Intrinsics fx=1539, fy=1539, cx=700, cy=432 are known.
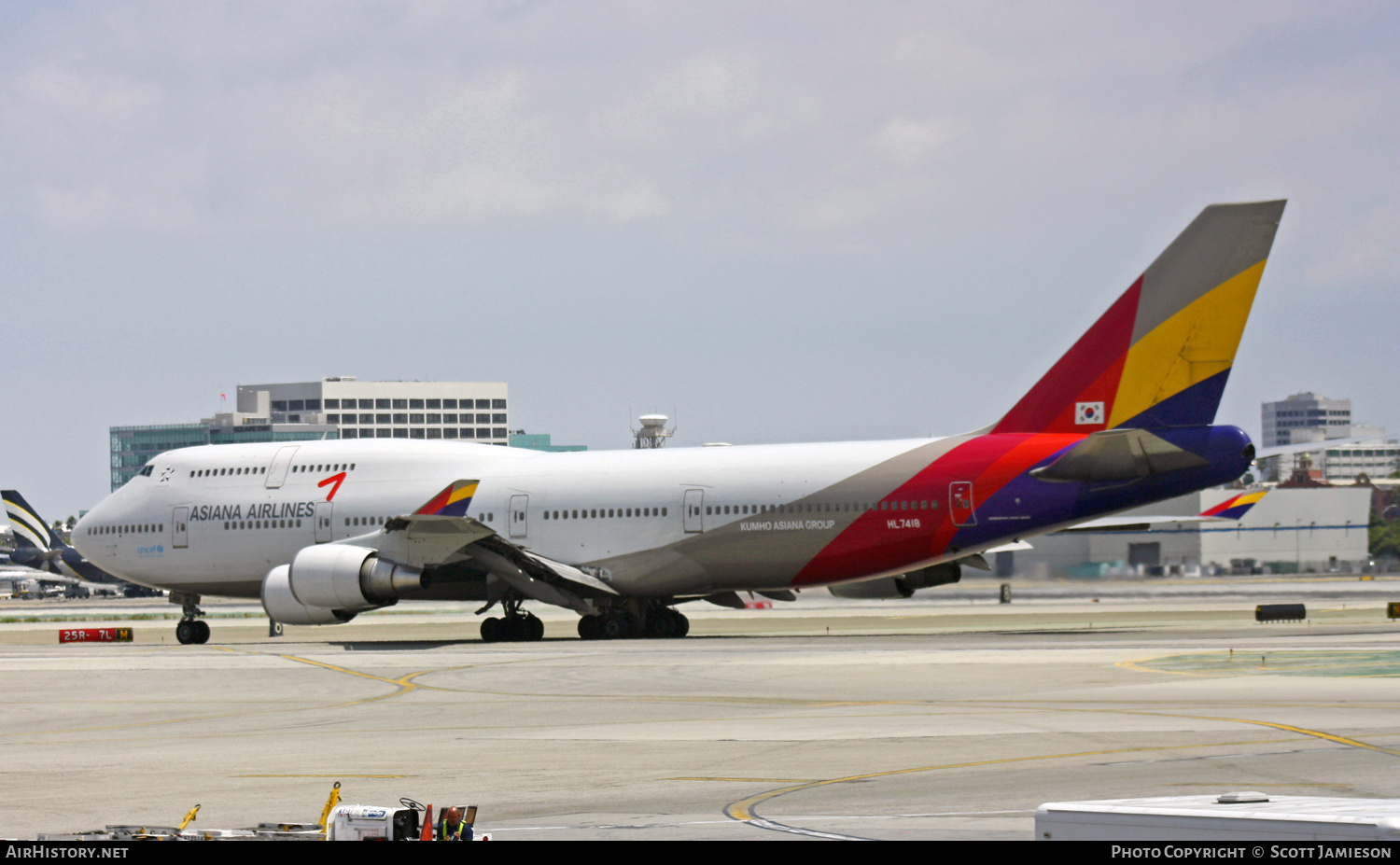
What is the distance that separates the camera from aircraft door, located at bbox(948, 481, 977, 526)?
110 feet

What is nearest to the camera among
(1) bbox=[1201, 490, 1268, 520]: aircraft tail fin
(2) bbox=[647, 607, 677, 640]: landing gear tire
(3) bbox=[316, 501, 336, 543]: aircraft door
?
(2) bbox=[647, 607, 677, 640]: landing gear tire

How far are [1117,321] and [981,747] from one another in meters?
19.4

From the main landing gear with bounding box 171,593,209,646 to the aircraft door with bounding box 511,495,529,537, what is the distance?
9719mm

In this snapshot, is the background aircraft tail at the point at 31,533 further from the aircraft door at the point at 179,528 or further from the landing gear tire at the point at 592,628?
the landing gear tire at the point at 592,628

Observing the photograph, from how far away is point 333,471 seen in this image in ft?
Result: 136

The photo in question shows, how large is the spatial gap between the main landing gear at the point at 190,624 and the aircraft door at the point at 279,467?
159 inches

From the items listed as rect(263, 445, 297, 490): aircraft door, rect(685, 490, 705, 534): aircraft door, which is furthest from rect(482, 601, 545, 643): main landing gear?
rect(263, 445, 297, 490): aircraft door

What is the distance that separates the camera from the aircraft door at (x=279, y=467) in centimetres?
4188

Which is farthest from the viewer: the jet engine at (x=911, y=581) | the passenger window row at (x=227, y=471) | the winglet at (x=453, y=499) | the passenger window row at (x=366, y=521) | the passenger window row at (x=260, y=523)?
the passenger window row at (x=227, y=471)

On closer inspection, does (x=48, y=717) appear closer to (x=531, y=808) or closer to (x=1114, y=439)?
(x=531, y=808)

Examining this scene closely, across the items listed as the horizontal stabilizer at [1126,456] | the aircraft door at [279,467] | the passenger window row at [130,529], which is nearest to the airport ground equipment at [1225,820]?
the horizontal stabilizer at [1126,456]

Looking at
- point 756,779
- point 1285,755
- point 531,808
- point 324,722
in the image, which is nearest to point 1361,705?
point 1285,755

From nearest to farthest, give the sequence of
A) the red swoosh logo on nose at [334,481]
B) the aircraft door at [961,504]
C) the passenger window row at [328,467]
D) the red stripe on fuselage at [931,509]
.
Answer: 1. the red stripe on fuselage at [931,509]
2. the aircraft door at [961,504]
3. the red swoosh logo on nose at [334,481]
4. the passenger window row at [328,467]

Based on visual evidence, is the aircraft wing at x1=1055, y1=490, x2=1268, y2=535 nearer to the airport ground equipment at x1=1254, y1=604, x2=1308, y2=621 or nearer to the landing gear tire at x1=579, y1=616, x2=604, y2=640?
the airport ground equipment at x1=1254, y1=604, x2=1308, y2=621
